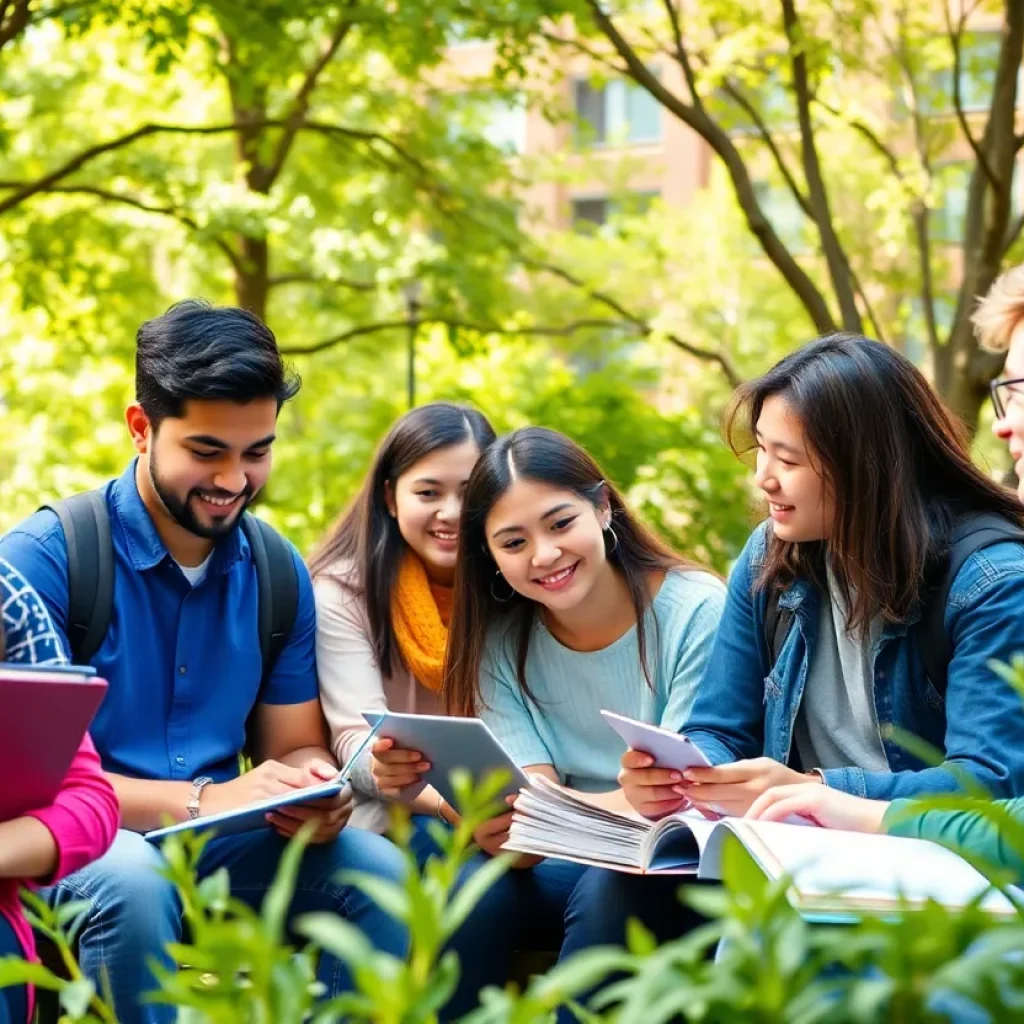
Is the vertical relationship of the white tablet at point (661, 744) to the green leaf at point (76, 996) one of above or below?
below

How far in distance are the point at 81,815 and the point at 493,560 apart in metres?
1.52

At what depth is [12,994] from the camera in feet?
7.07

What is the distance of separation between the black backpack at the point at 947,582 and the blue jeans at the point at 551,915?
2.09 ft

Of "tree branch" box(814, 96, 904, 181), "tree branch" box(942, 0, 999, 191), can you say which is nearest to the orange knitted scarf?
"tree branch" box(942, 0, 999, 191)

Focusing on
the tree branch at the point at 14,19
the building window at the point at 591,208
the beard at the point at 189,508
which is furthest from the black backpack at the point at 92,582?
the building window at the point at 591,208

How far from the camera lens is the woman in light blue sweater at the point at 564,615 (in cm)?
344

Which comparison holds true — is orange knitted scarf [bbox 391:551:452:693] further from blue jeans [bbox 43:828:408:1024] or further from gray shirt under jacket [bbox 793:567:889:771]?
gray shirt under jacket [bbox 793:567:889:771]

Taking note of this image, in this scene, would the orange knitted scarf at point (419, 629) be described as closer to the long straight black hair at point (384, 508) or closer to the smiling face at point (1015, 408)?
the long straight black hair at point (384, 508)

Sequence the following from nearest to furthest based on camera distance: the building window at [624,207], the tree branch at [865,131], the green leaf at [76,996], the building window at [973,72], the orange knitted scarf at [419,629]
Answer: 1. the green leaf at [76,996]
2. the orange knitted scarf at [419,629]
3. the tree branch at [865,131]
4. the building window at [973,72]
5. the building window at [624,207]

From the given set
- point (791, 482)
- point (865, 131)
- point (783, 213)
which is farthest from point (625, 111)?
point (791, 482)

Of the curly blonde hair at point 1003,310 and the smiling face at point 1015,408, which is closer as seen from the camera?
the smiling face at point 1015,408

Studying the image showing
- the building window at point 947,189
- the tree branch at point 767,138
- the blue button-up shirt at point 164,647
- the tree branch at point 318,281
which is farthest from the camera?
the building window at point 947,189

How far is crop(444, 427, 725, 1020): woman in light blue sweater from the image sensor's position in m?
3.44

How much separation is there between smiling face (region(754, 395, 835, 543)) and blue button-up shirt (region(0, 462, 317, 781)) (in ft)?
3.97
